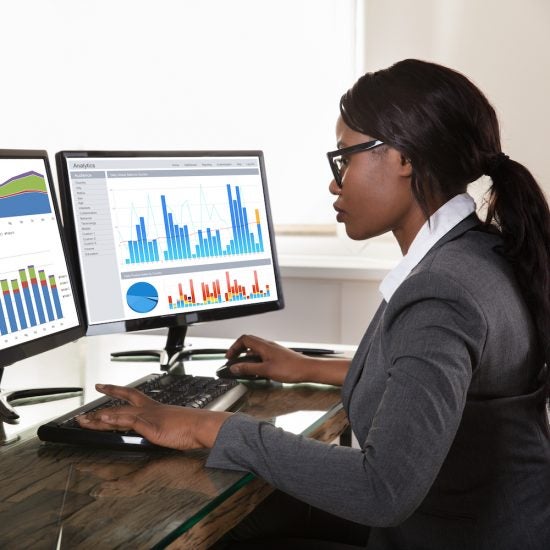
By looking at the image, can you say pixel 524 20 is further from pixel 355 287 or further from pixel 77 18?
pixel 77 18

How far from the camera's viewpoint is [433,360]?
1036 millimetres

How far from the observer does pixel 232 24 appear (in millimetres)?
2979

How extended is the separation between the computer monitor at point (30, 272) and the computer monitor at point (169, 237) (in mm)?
77

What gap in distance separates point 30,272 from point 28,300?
0.17 feet

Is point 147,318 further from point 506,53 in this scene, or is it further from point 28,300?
point 506,53

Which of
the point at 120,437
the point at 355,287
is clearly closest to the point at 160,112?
the point at 355,287

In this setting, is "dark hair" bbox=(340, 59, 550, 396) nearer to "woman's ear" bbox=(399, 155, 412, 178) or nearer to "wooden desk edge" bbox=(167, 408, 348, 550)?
"woman's ear" bbox=(399, 155, 412, 178)

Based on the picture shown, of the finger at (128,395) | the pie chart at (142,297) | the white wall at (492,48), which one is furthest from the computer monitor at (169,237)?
the white wall at (492,48)

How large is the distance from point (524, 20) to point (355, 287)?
38.6 inches

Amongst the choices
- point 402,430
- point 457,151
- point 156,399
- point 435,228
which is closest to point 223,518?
point 402,430

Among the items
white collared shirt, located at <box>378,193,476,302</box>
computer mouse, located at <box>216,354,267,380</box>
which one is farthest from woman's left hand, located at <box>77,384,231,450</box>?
computer mouse, located at <box>216,354,267,380</box>

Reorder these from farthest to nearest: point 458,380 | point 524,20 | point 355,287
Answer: point 355,287 → point 524,20 → point 458,380

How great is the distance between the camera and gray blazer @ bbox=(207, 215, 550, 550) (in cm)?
103

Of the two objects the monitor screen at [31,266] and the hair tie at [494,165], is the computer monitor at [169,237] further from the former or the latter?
the hair tie at [494,165]
